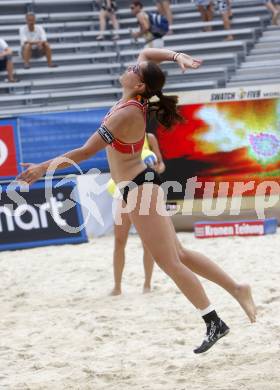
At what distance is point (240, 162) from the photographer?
34.7ft

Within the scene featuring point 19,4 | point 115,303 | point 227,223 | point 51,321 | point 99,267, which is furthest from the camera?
point 19,4

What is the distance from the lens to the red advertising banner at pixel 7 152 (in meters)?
10.2

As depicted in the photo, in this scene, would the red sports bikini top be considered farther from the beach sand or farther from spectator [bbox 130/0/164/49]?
spectator [bbox 130/0/164/49]

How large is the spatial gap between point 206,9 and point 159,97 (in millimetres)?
11282

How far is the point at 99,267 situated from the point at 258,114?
3458 millimetres

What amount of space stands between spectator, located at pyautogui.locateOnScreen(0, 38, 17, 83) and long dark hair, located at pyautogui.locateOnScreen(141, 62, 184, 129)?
9.44 meters

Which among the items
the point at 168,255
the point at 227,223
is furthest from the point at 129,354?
the point at 227,223

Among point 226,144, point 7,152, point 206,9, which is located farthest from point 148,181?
point 206,9

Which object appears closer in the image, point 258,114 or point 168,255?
point 168,255

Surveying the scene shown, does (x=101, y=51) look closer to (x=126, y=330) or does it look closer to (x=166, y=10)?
(x=166, y=10)

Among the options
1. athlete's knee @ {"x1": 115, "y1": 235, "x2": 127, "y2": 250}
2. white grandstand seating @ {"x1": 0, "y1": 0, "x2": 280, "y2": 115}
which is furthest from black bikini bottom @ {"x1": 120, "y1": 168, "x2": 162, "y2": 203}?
white grandstand seating @ {"x1": 0, "y1": 0, "x2": 280, "y2": 115}

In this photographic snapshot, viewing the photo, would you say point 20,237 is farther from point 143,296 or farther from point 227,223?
point 143,296

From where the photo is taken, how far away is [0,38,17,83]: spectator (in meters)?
13.6

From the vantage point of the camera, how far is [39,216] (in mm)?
9953
